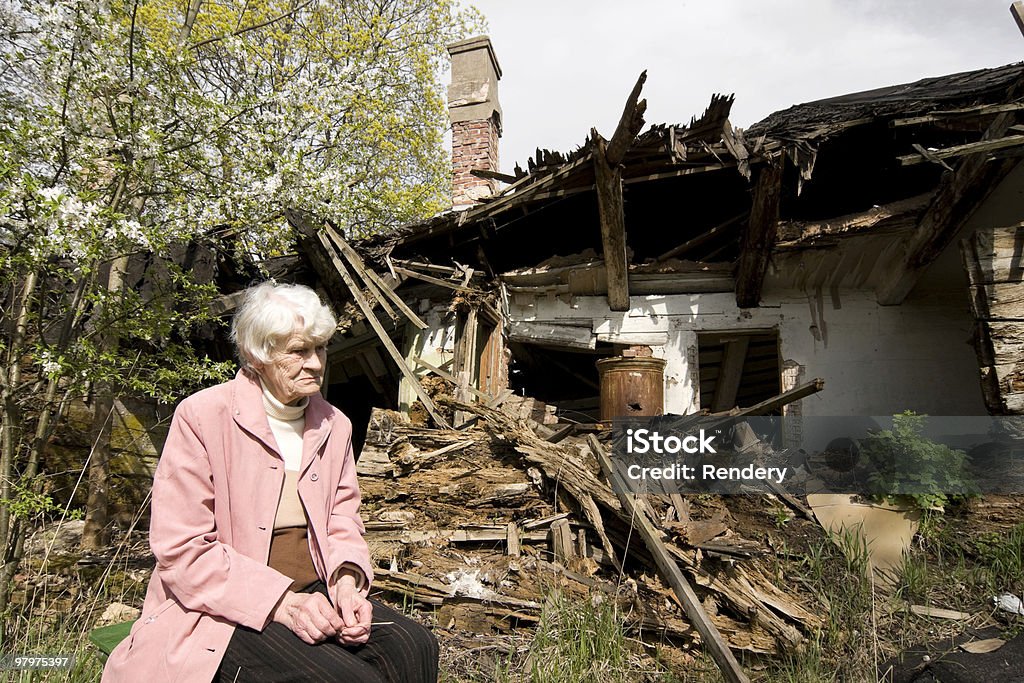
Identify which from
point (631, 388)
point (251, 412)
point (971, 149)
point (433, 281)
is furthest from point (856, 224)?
point (251, 412)

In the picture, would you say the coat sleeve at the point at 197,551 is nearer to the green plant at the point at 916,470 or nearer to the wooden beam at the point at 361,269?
the green plant at the point at 916,470

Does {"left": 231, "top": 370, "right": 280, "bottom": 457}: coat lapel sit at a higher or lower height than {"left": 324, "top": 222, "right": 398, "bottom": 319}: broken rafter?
lower

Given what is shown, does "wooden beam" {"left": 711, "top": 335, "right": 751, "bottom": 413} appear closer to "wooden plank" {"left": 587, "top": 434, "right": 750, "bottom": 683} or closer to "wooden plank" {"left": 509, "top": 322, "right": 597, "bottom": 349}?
"wooden plank" {"left": 509, "top": 322, "right": 597, "bottom": 349}

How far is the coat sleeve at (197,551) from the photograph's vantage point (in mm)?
1895

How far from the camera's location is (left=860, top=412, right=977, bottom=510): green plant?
14.9 ft

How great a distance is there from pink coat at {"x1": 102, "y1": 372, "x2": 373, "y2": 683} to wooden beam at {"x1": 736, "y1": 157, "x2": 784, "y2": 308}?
14.7 ft

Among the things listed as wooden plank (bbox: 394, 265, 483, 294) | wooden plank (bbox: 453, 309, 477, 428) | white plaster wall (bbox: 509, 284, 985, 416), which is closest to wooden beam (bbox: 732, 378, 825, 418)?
white plaster wall (bbox: 509, 284, 985, 416)

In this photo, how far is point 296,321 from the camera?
221 centimetres

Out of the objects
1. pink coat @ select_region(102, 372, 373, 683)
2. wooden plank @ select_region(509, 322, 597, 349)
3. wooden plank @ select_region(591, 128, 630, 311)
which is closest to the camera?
pink coat @ select_region(102, 372, 373, 683)

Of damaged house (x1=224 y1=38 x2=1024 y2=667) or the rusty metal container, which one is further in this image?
the rusty metal container

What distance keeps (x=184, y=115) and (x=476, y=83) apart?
638 centimetres

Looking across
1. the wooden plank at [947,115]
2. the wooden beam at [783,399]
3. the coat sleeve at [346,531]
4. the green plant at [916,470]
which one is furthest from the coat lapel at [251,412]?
the wooden plank at [947,115]

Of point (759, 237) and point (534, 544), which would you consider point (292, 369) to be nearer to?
point (534, 544)

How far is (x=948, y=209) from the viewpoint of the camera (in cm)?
527
